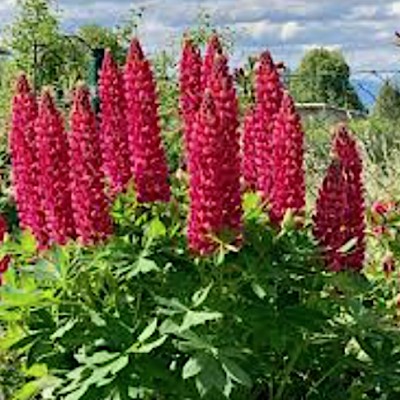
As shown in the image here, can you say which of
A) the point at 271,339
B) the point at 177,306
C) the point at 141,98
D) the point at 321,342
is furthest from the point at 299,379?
the point at 141,98

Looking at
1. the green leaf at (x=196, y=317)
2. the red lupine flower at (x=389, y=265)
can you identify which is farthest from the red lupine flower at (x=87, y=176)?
the red lupine flower at (x=389, y=265)

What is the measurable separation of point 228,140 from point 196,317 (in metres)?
0.52

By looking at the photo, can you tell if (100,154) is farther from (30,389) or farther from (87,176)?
(30,389)

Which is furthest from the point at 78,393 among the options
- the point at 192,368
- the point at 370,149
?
the point at 370,149

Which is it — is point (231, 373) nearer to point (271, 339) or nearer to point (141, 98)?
point (271, 339)

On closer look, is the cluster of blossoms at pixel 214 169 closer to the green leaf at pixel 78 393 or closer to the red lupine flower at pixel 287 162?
the red lupine flower at pixel 287 162

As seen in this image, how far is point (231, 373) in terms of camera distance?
3389 millimetres

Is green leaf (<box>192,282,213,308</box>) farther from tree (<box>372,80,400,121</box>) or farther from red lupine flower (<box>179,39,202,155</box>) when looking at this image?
tree (<box>372,80,400,121</box>)

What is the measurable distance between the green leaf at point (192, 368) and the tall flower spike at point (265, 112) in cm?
60

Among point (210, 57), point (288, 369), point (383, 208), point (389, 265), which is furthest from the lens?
point (383, 208)

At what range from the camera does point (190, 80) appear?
3869 millimetres

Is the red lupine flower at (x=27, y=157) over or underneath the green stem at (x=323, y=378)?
over

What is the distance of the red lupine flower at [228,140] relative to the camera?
3422 millimetres

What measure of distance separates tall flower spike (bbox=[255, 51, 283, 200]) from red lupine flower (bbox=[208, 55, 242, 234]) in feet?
0.60
